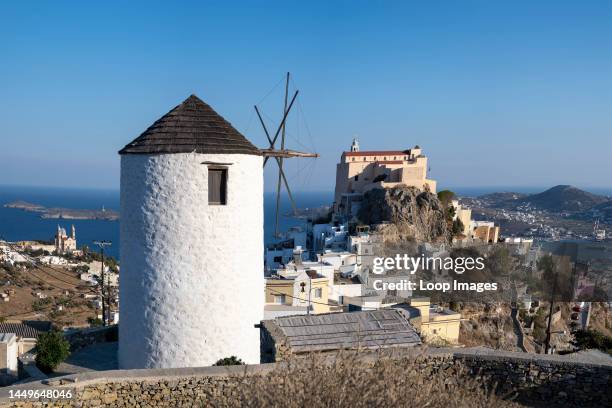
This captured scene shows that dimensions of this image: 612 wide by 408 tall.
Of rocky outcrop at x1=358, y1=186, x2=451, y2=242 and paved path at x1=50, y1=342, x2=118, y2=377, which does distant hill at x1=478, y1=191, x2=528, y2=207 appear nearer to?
rocky outcrop at x1=358, y1=186, x2=451, y2=242

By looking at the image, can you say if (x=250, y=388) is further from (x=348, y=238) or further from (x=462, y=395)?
(x=348, y=238)

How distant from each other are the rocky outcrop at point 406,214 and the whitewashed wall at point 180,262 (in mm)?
31904

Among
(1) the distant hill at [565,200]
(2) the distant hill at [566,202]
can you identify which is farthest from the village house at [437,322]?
(1) the distant hill at [565,200]

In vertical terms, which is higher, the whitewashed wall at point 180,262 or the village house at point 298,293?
the whitewashed wall at point 180,262

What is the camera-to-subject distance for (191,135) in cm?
895

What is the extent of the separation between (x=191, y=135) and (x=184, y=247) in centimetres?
195

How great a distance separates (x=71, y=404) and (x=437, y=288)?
2513 cm

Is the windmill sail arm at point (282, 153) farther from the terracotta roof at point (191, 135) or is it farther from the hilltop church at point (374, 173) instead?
the hilltop church at point (374, 173)

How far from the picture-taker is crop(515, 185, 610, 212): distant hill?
314 feet

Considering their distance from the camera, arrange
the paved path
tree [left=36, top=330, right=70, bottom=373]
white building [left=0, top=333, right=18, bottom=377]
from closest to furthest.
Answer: tree [left=36, top=330, right=70, bottom=373] < the paved path < white building [left=0, top=333, right=18, bottom=377]

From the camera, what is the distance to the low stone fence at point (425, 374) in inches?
239

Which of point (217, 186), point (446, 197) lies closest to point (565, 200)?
point (446, 197)

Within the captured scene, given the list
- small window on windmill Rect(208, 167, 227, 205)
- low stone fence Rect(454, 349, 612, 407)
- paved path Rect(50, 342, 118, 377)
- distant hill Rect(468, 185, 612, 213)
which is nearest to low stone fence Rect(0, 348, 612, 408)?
low stone fence Rect(454, 349, 612, 407)

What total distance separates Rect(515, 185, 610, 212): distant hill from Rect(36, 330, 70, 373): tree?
3904 inches
